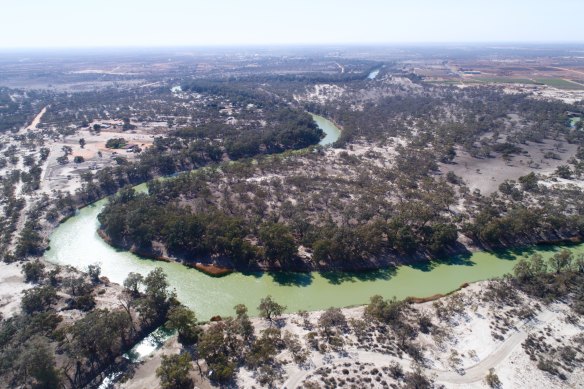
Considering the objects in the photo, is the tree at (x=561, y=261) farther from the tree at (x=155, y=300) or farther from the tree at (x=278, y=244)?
the tree at (x=155, y=300)

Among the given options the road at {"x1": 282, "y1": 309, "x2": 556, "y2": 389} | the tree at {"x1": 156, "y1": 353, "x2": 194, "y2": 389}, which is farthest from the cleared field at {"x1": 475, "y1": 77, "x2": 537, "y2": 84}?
the tree at {"x1": 156, "y1": 353, "x2": 194, "y2": 389}

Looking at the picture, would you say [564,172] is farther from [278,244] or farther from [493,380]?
[278,244]

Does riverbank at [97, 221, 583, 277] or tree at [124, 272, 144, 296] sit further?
riverbank at [97, 221, 583, 277]

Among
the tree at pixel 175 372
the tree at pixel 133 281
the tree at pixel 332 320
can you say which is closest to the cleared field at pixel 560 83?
the tree at pixel 332 320

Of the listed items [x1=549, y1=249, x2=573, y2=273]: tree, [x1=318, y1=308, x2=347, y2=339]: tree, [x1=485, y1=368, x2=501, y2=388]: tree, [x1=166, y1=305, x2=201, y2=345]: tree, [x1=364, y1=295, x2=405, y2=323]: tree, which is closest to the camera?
[x1=485, y1=368, x2=501, y2=388]: tree

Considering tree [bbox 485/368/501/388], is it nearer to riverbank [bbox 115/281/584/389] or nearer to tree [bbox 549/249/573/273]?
riverbank [bbox 115/281/584/389]

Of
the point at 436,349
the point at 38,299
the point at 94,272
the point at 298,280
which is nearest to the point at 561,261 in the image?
the point at 436,349
